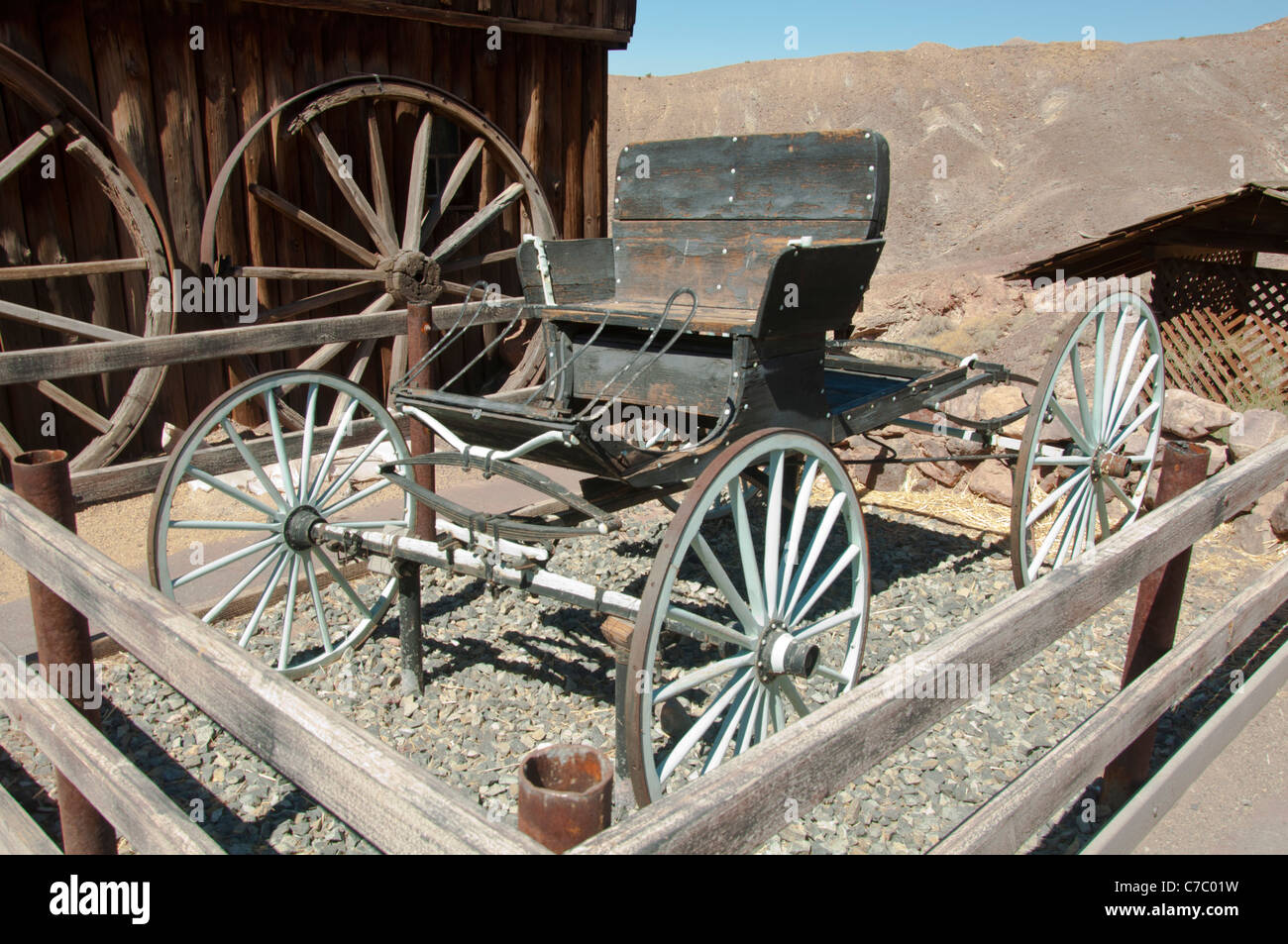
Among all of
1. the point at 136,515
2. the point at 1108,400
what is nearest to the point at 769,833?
the point at 1108,400

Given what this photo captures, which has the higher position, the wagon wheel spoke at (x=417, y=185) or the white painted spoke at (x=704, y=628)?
the wagon wheel spoke at (x=417, y=185)

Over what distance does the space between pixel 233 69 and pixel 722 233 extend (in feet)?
10.9

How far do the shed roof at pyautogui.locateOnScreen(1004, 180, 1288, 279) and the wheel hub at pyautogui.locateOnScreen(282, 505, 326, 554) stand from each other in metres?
5.37

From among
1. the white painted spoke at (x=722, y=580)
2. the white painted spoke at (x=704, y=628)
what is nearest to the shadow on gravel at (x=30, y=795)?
the white painted spoke at (x=704, y=628)

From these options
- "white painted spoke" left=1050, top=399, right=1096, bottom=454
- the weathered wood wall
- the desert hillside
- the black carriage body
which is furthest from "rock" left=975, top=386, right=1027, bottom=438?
the desert hillside

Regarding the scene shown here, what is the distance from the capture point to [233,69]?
5539mm

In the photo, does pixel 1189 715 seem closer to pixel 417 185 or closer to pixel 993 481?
pixel 993 481

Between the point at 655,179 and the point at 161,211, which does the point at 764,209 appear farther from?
the point at 161,211

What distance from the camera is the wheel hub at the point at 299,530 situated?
355 centimetres

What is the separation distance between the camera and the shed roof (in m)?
5.79

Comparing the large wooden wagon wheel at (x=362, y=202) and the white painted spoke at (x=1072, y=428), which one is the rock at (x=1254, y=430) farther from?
the large wooden wagon wheel at (x=362, y=202)

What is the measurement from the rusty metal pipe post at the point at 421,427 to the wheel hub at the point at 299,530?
39cm

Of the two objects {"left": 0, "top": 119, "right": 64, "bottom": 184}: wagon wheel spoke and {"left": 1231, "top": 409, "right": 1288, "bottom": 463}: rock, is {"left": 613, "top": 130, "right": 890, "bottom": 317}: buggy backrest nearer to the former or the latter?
{"left": 0, "top": 119, "right": 64, "bottom": 184}: wagon wheel spoke

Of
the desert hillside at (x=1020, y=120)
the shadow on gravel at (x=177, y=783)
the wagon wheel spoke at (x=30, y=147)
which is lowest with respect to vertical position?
the shadow on gravel at (x=177, y=783)
